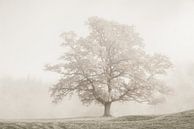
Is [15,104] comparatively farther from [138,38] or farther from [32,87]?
[138,38]

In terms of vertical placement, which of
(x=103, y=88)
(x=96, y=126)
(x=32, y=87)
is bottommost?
(x=96, y=126)

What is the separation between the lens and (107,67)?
37.1 m

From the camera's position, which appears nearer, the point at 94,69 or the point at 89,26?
the point at 94,69

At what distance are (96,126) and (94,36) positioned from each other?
18.8 meters

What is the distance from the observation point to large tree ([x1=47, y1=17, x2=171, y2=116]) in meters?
36.4

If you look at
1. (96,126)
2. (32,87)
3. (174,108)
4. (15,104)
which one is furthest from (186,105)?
(32,87)

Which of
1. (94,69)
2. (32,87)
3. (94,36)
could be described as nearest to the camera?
(94,69)

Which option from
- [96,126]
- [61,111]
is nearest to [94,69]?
[96,126]

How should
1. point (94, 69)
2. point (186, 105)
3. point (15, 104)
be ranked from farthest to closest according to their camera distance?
point (15, 104), point (186, 105), point (94, 69)

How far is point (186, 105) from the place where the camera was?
9506 cm

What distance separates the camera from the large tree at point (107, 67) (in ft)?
119

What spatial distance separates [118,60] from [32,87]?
6274 inches

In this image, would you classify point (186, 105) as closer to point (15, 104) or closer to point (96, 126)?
point (96, 126)

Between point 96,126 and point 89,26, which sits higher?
point 89,26
